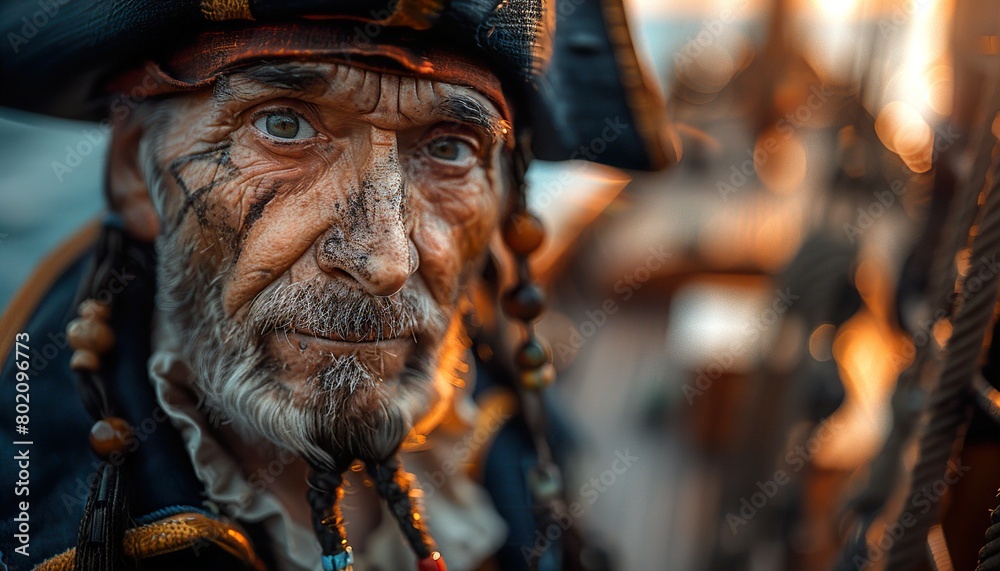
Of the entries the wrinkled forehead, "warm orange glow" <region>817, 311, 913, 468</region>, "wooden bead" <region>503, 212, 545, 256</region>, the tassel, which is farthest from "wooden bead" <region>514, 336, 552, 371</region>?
"warm orange glow" <region>817, 311, 913, 468</region>

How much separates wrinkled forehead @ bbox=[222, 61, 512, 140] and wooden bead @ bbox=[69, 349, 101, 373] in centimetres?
32

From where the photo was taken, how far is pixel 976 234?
0.88 m

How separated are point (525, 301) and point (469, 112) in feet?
1.01

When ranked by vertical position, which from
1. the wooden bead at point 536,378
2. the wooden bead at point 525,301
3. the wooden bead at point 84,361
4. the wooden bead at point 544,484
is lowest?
the wooden bead at point 544,484

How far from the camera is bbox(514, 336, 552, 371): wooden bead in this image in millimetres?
957

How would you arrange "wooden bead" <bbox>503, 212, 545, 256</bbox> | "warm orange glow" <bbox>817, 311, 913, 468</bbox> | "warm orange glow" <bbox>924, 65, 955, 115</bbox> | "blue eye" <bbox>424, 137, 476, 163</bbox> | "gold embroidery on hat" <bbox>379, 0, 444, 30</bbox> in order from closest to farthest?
"gold embroidery on hat" <bbox>379, 0, 444, 30</bbox> < "blue eye" <bbox>424, 137, 476, 163</bbox> < "wooden bead" <bbox>503, 212, 545, 256</bbox> < "warm orange glow" <bbox>924, 65, 955, 115</bbox> < "warm orange glow" <bbox>817, 311, 913, 468</bbox>

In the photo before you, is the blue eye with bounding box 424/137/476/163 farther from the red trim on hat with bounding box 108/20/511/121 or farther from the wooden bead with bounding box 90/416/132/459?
the wooden bead with bounding box 90/416/132/459

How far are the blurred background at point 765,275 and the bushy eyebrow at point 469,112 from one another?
0.27 meters

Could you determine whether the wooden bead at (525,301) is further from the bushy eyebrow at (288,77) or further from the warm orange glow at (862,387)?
the warm orange glow at (862,387)

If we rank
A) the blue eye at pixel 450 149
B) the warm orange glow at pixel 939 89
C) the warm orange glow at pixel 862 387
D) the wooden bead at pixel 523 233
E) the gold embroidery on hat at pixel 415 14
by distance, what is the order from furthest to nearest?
the warm orange glow at pixel 862 387, the warm orange glow at pixel 939 89, the wooden bead at pixel 523 233, the blue eye at pixel 450 149, the gold embroidery on hat at pixel 415 14

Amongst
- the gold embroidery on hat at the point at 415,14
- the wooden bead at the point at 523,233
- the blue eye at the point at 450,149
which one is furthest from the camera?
the wooden bead at the point at 523,233

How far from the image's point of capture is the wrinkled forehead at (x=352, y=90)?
0.64 metres

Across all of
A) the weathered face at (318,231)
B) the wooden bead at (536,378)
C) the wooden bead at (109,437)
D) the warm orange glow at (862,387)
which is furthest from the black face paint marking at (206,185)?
the warm orange glow at (862,387)

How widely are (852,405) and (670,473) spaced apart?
56 cm
